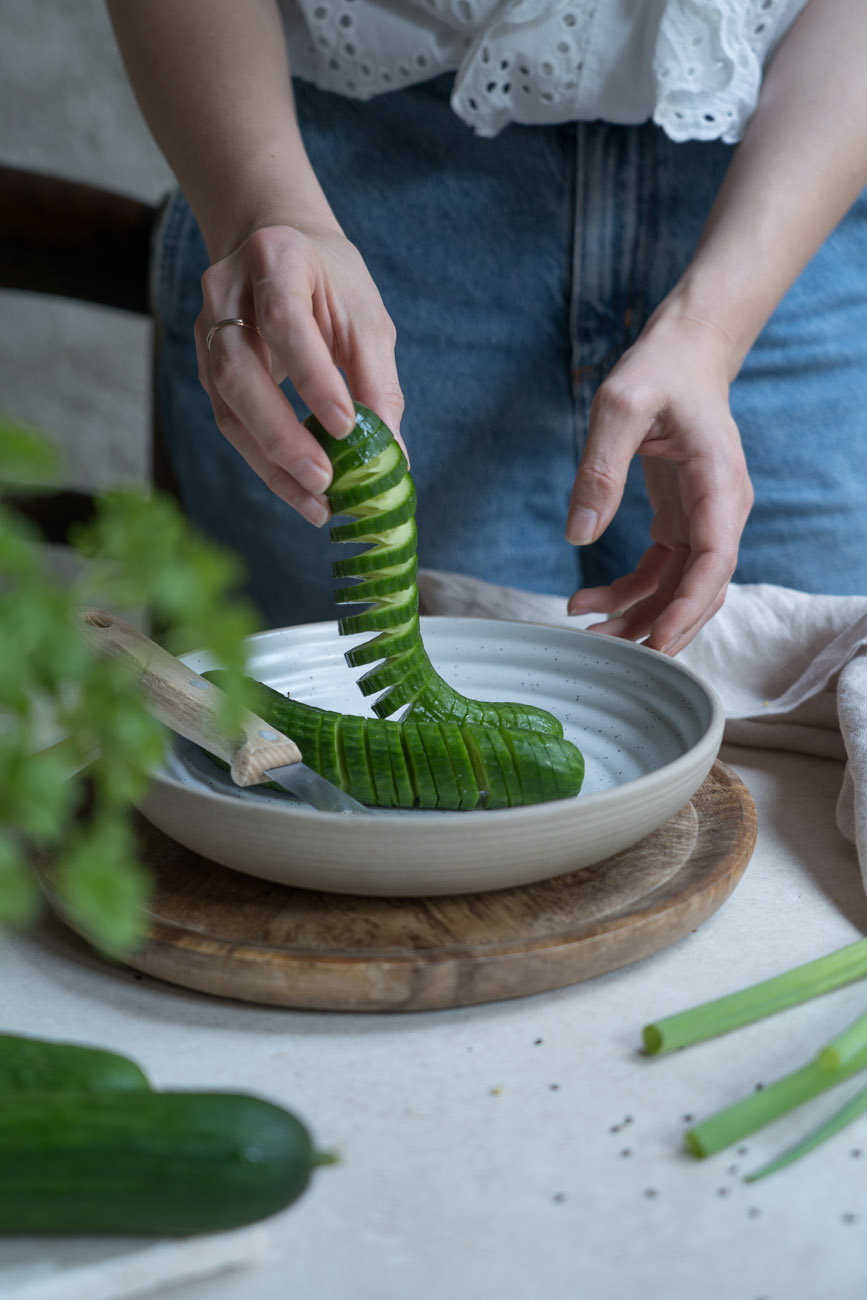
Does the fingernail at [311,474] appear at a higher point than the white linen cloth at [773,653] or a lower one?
higher

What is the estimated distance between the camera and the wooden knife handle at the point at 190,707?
0.91 meters

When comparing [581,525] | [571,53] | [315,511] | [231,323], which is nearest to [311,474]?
[315,511]

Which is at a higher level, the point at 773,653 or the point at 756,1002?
the point at 756,1002

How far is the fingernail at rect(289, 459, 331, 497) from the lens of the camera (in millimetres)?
943

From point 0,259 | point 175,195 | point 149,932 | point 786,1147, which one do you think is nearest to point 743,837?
point 786,1147

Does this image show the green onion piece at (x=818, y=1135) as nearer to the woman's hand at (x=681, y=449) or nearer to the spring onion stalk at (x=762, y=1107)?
the spring onion stalk at (x=762, y=1107)

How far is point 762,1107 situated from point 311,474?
57 centimetres

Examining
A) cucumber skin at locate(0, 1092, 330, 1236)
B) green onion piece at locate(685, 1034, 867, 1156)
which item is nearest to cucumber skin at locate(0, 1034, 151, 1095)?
cucumber skin at locate(0, 1092, 330, 1236)

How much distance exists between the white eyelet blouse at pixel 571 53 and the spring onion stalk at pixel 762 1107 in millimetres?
1092

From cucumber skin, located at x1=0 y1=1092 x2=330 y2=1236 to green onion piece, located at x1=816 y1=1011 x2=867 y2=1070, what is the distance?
1.02 ft

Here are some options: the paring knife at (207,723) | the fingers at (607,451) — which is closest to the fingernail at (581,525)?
the fingers at (607,451)

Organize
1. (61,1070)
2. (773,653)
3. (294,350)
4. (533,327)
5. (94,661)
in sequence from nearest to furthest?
(94,661) < (61,1070) < (294,350) < (773,653) < (533,327)

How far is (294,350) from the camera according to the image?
961 mm

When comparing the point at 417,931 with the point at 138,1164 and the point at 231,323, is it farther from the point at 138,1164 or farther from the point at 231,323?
the point at 231,323
